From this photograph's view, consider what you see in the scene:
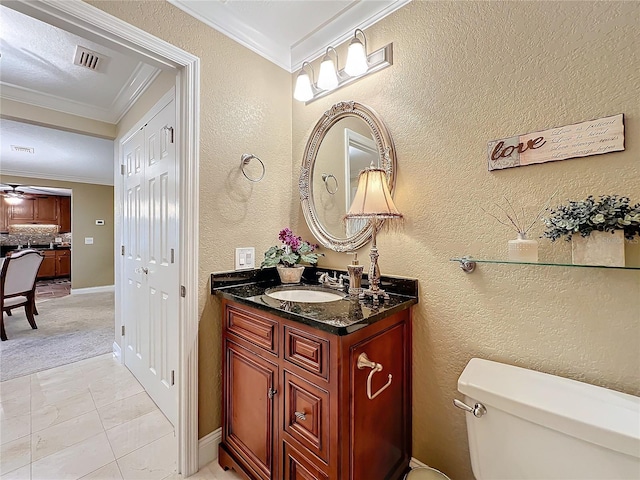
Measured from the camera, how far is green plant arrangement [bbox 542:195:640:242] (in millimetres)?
838

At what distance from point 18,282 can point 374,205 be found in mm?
4684

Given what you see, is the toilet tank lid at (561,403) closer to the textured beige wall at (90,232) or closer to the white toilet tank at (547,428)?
the white toilet tank at (547,428)

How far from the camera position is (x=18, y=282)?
353 centimetres

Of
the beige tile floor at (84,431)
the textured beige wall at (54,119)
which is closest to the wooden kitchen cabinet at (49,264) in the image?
the beige tile floor at (84,431)

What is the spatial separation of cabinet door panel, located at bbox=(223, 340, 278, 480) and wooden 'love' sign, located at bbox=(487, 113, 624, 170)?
128cm

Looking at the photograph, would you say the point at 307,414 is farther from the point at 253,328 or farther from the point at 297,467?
the point at 253,328

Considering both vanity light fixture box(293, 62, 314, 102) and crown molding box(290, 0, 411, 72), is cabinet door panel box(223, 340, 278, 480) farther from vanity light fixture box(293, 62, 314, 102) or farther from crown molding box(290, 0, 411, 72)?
crown molding box(290, 0, 411, 72)

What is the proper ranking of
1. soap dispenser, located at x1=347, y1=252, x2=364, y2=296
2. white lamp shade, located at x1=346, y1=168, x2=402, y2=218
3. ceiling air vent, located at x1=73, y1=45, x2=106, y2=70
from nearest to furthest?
white lamp shade, located at x1=346, y1=168, x2=402, y2=218, soap dispenser, located at x1=347, y1=252, x2=364, y2=296, ceiling air vent, located at x1=73, y1=45, x2=106, y2=70

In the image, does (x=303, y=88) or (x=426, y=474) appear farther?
(x=303, y=88)

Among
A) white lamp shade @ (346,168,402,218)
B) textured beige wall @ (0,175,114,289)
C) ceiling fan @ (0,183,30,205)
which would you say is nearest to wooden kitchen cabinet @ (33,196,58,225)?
ceiling fan @ (0,183,30,205)

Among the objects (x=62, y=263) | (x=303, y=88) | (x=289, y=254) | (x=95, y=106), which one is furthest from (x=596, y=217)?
(x=62, y=263)

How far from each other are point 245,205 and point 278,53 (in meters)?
1.05

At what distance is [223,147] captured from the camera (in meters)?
1.58

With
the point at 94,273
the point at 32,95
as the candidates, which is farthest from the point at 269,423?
the point at 94,273
